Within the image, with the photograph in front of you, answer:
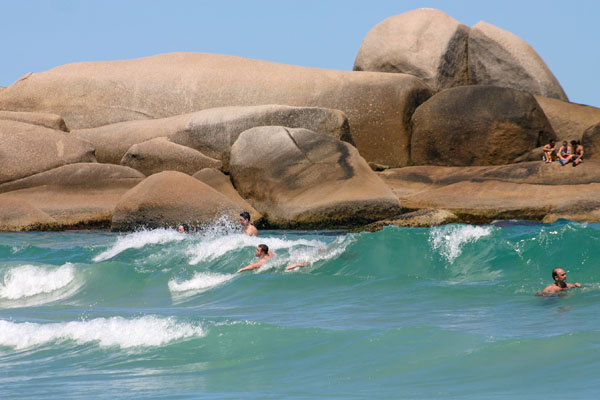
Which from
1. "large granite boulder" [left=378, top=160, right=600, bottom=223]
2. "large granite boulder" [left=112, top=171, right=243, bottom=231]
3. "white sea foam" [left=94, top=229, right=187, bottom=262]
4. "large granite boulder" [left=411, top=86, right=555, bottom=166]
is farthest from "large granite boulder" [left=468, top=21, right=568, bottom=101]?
"white sea foam" [left=94, top=229, right=187, bottom=262]

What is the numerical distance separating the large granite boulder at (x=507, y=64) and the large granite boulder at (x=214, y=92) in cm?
296

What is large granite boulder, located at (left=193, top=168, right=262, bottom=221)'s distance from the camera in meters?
21.8

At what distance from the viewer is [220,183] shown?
2228 centimetres

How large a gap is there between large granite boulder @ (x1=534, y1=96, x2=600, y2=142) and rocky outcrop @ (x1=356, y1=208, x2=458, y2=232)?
872 centimetres

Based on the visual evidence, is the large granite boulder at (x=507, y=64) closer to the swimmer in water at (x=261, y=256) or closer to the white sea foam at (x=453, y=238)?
the white sea foam at (x=453, y=238)

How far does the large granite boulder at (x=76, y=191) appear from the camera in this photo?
70.1ft

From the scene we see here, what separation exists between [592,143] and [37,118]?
15.6 m

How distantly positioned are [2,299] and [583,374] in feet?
31.1

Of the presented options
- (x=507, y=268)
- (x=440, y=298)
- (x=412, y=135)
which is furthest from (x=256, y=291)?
(x=412, y=135)

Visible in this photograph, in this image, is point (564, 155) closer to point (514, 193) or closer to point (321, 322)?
point (514, 193)

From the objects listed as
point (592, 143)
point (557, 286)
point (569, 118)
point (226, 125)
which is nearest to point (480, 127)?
point (592, 143)

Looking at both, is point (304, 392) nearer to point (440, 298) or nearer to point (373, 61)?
point (440, 298)

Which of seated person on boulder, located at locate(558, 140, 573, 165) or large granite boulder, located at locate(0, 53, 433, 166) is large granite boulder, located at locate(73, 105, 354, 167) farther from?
seated person on boulder, located at locate(558, 140, 573, 165)

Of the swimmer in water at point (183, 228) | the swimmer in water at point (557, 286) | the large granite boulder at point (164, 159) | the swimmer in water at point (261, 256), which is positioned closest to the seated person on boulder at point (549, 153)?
the large granite boulder at point (164, 159)
